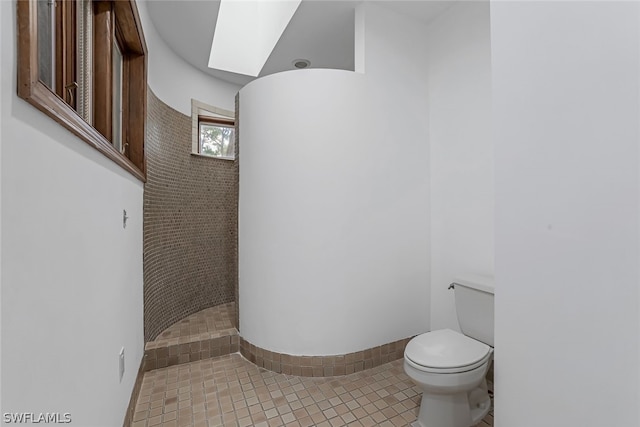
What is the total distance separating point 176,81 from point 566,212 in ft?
9.96

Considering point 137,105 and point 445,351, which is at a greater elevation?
point 137,105

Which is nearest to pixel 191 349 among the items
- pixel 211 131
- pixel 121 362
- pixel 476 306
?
pixel 121 362

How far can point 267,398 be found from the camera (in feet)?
5.91

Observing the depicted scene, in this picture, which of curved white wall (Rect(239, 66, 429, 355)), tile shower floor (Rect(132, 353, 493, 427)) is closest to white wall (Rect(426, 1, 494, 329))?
curved white wall (Rect(239, 66, 429, 355))

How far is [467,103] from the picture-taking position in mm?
2115

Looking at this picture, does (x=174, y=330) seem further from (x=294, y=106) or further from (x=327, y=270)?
(x=294, y=106)

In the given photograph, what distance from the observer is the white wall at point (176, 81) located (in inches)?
91.4

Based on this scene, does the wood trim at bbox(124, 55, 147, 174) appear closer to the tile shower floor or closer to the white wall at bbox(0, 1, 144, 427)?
the white wall at bbox(0, 1, 144, 427)

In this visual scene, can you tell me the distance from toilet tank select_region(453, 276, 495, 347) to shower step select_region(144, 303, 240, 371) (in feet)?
5.34

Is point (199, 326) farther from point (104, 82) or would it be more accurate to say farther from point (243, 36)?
point (243, 36)

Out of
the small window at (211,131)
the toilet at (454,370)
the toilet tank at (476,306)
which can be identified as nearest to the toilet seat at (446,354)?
the toilet at (454,370)

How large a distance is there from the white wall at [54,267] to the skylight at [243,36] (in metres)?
2.10

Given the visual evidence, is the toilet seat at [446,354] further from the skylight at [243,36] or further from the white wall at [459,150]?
the skylight at [243,36]

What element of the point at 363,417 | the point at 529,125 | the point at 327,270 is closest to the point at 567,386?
the point at 529,125
